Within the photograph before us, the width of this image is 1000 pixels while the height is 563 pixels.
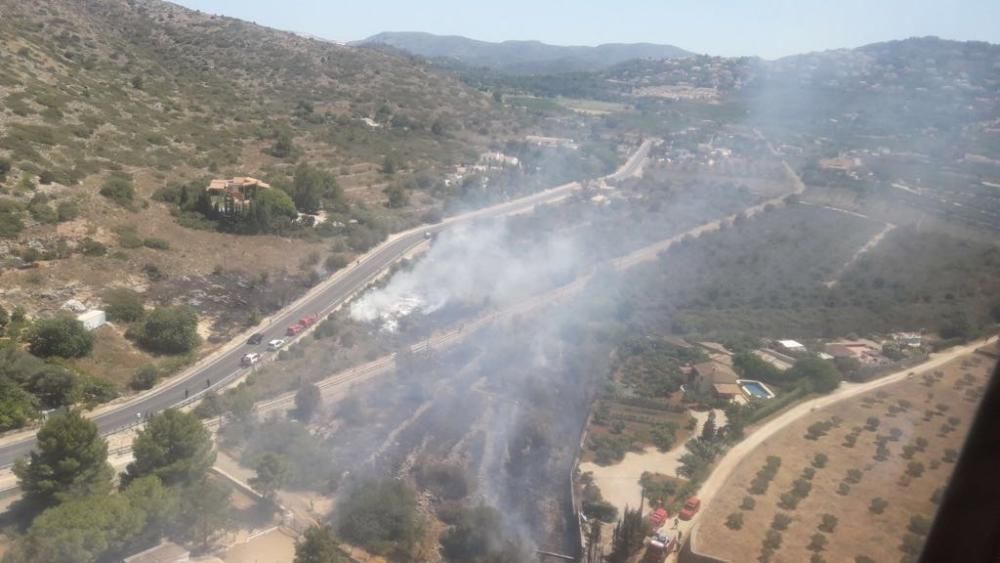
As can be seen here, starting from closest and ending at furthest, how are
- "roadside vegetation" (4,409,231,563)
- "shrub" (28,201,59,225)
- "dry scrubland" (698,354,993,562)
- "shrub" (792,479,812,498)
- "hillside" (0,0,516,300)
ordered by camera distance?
"dry scrubland" (698,354,993,562) → "roadside vegetation" (4,409,231,563) → "shrub" (792,479,812,498) → "shrub" (28,201,59,225) → "hillside" (0,0,516,300)

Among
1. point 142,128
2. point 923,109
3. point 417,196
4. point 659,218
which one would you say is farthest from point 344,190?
point 923,109

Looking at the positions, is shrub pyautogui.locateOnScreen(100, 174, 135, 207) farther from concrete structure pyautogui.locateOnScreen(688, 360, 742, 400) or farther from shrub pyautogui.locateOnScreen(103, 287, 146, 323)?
concrete structure pyautogui.locateOnScreen(688, 360, 742, 400)

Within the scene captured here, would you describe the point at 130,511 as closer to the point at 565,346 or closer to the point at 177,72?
the point at 565,346

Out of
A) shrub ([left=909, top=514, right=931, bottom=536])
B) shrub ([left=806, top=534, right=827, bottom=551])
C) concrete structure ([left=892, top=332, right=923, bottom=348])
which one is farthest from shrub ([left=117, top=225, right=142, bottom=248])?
concrete structure ([left=892, top=332, right=923, bottom=348])

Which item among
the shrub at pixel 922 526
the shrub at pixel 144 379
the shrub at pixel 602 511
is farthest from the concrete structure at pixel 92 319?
the shrub at pixel 922 526

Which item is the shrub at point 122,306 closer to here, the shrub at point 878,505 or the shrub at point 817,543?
the shrub at point 817,543

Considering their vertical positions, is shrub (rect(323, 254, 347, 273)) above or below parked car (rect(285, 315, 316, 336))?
above

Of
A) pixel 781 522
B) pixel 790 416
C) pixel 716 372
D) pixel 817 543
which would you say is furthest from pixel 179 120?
pixel 817 543

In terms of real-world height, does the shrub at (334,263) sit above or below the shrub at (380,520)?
above
